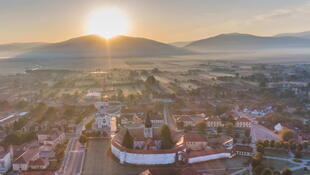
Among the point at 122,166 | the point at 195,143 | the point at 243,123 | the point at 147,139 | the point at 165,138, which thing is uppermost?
the point at 165,138

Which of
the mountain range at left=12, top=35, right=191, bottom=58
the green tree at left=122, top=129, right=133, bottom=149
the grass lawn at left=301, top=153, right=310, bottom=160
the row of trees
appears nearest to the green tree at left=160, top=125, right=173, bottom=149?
the green tree at left=122, top=129, right=133, bottom=149

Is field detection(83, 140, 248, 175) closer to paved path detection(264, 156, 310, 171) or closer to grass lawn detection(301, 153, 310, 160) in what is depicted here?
paved path detection(264, 156, 310, 171)

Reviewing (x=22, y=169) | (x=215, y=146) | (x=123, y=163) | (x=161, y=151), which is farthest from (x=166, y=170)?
(x=22, y=169)

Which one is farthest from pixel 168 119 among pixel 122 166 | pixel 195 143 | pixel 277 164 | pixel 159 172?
pixel 159 172

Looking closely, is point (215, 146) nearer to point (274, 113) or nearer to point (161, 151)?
point (161, 151)

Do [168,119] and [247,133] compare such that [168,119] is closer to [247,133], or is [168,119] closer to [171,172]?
[247,133]
